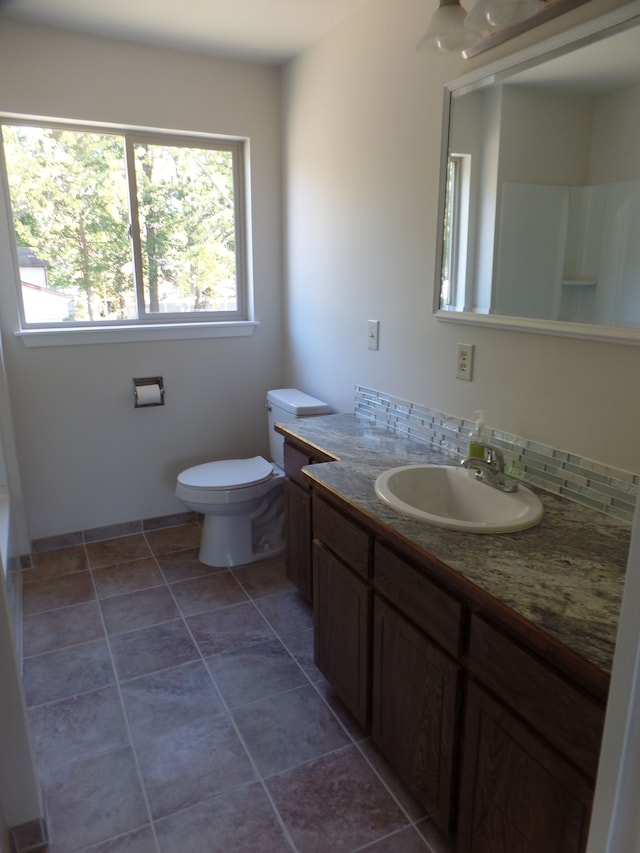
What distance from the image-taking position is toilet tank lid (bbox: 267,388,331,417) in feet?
9.36

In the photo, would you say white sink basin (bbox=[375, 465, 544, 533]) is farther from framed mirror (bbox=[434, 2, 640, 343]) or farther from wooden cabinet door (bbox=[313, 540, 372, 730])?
framed mirror (bbox=[434, 2, 640, 343])

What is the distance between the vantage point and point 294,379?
3436 mm

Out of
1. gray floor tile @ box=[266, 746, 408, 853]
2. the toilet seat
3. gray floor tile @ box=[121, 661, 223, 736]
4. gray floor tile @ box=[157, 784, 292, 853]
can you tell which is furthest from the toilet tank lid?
gray floor tile @ box=[157, 784, 292, 853]

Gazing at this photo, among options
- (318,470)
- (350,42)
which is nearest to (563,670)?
(318,470)

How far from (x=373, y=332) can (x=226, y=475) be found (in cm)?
101

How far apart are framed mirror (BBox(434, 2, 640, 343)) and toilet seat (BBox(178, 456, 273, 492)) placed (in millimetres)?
1290

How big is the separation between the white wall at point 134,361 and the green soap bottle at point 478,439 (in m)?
1.79

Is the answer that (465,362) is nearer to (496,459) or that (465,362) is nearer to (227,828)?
(496,459)

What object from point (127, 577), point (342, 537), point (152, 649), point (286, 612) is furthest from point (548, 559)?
point (127, 577)

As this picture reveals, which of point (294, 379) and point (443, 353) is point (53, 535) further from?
point (443, 353)

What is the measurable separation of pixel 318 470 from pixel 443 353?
65 centimetres

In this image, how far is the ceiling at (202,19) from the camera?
2369 mm

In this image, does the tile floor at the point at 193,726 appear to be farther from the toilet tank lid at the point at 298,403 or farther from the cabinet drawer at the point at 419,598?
the toilet tank lid at the point at 298,403

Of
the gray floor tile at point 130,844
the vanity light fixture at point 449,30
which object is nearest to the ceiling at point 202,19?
the vanity light fixture at point 449,30
